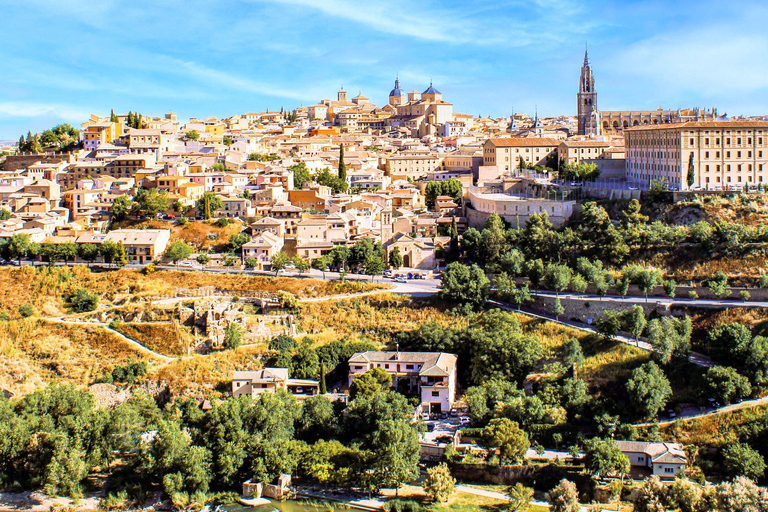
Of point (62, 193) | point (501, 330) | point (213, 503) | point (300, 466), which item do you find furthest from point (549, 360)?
point (62, 193)

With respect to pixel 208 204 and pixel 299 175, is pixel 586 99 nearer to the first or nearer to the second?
pixel 299 175

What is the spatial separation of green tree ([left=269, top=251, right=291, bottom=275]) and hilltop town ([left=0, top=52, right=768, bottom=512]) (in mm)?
155

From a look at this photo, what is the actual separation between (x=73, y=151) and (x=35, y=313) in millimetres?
22791

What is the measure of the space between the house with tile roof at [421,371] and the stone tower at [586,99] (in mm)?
47185

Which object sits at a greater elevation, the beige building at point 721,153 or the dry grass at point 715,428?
the beige building at point 721,153

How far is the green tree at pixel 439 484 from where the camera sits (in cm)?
1992

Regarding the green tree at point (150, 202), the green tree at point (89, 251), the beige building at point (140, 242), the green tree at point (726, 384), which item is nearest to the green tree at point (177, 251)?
the beige building at point (140, 242)

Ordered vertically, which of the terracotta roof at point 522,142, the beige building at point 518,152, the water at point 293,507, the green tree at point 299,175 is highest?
the terracotta roof at point 522,142

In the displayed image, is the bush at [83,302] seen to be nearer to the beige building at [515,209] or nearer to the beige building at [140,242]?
the beige building at [140,242]

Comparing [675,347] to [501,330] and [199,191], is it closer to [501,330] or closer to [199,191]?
[501,330]

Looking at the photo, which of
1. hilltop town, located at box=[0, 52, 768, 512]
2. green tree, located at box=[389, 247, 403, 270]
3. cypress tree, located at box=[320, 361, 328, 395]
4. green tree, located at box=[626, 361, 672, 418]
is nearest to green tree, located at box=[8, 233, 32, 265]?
hilltop town, located at box=[0, 52, 768, 512]

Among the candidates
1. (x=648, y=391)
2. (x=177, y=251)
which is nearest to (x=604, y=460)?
(x=648, y=391)

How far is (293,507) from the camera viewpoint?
20641 millimetres

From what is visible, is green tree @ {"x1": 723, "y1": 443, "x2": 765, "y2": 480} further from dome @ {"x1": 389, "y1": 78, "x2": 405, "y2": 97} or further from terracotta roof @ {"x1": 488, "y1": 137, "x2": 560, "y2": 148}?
dome @ {"x1": 389, "y1": 78, "x2": 405, "y2": 97}
